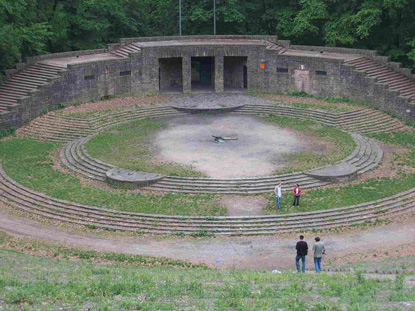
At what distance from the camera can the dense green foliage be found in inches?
1900

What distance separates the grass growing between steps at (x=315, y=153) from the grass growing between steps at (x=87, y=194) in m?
6.40

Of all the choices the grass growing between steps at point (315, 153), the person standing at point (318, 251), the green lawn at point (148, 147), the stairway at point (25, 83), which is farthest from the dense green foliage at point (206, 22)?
the person standing at point (318, 251)

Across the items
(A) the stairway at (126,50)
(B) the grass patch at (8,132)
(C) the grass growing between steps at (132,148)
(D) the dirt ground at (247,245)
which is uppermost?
(A) the stairway at (126,50)

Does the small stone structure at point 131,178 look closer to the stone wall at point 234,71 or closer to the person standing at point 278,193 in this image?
the person standing at point 278,193

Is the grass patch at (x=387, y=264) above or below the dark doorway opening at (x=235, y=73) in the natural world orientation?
below

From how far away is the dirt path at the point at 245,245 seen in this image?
90.1 feet

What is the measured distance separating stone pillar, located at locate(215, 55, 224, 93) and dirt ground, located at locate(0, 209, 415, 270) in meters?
27.4

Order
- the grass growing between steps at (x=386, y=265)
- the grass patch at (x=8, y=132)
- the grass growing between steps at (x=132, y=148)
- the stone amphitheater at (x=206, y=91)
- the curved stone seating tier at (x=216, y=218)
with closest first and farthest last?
the grass growing between steps at (x=386, y=265), the curved stone seating tier at (x=216, y=218), the stone amphitheater at (x=206, y=91), the grass growing between steps at (x=132, y=148), the grass patch at (x=8, y=132)

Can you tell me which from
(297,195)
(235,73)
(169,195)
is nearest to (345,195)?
(297,195)

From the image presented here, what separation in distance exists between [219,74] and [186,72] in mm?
3059

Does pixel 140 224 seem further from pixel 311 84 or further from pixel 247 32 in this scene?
pixel 247 32

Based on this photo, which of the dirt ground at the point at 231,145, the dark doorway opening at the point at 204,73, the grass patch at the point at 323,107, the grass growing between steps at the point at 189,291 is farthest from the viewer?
the dark doorway opening at the point at 204,73

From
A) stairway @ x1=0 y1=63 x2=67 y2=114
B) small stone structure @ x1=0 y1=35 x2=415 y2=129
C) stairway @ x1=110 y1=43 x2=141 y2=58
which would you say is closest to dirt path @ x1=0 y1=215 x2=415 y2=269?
stairway @ x1=0 y1=63 x2=67 y2=114

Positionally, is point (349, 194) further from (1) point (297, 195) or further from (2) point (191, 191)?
(2) point (191, 191)
